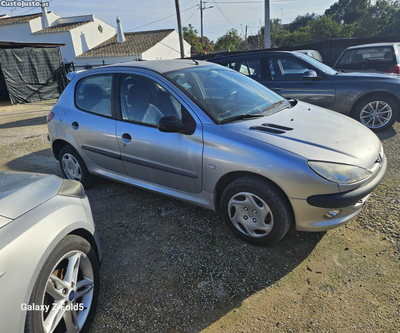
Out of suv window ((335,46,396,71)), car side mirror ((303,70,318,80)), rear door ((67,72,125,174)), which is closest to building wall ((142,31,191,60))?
suv window ((335,46,396,71))

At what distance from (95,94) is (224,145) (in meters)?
1.97

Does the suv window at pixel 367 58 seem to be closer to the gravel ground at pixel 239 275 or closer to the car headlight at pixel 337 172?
the gravel ground at pixel 239 275

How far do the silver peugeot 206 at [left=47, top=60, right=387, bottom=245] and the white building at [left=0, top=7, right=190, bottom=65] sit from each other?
87.0 feet

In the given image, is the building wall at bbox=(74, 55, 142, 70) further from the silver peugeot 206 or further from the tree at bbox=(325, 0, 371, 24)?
the tree at bbox=(325, 0, 371, 24)

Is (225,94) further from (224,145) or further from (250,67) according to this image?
(250,67)

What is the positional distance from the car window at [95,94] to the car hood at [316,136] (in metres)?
1.59

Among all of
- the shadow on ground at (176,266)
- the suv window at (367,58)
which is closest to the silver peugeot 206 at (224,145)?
the shadow on ground at (176,266)

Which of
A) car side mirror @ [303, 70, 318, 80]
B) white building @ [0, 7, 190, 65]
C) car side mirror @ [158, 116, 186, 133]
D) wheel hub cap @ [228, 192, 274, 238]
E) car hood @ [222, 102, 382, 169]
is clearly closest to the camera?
car hood @ [222, 102, 382, 169]

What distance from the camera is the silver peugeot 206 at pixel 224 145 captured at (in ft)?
7.22

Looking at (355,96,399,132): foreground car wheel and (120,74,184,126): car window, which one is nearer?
(120,74,184,126): car window

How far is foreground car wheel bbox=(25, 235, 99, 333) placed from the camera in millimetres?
1413

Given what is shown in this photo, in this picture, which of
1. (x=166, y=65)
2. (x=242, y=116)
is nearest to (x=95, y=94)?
(x=166, y=65)

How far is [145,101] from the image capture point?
9.84 ft

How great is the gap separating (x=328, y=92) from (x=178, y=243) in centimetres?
442
